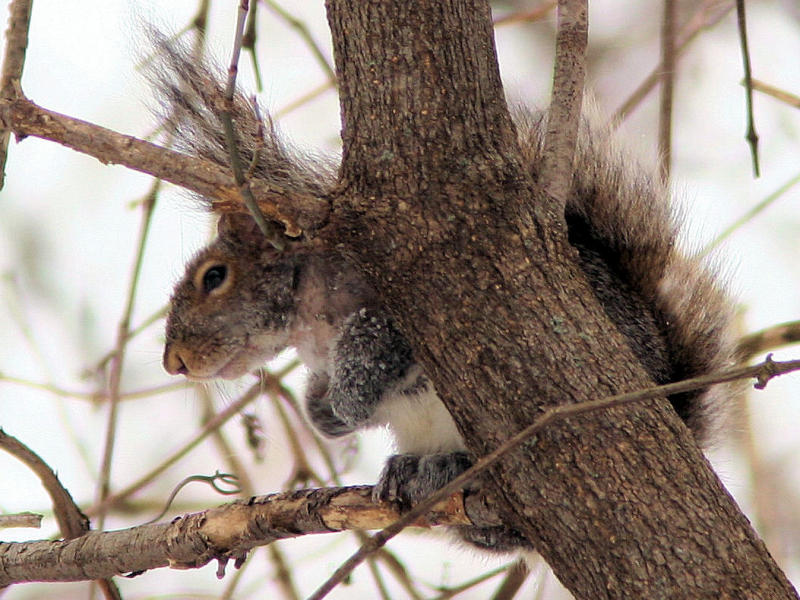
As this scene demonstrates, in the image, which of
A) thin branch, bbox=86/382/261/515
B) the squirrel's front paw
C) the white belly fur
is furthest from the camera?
thin branch, bbox=86/382/261/515

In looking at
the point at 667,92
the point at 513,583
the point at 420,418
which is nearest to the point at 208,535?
the point at 420,418

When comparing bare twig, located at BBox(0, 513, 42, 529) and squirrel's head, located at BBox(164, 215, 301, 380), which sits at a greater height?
squirrel's head, located at BBox(164, 215, 301, 380)

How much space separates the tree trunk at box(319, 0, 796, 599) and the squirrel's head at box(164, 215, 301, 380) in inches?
23.9

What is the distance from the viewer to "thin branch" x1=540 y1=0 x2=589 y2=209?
4.33ft

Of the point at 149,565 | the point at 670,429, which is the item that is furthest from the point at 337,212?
the point at 149,565

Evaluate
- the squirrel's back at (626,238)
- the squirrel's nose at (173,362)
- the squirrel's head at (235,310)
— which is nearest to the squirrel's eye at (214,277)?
the squirrel's head at (235,310)

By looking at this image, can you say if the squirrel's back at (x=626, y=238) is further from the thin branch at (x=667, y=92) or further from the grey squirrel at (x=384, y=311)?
the thin branch at (x=667, y=92)

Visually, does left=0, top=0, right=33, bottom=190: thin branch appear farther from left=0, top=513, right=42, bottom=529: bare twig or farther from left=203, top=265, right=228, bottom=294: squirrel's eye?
left=203, top=265, right=228, bottom=294: squirrel's eye

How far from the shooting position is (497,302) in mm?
1217

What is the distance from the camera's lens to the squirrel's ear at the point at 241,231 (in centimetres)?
187

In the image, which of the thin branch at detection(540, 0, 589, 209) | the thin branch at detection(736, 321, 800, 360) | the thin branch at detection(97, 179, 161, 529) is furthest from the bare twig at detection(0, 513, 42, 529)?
the thin branch at detection(736, 321, 800, 360)

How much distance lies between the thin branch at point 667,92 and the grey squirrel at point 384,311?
0.64ft

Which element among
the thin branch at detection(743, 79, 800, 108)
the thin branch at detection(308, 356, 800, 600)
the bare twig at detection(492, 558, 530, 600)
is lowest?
the thin branch at detection(308, 356, 800, 600)

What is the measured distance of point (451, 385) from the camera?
4.06ft
